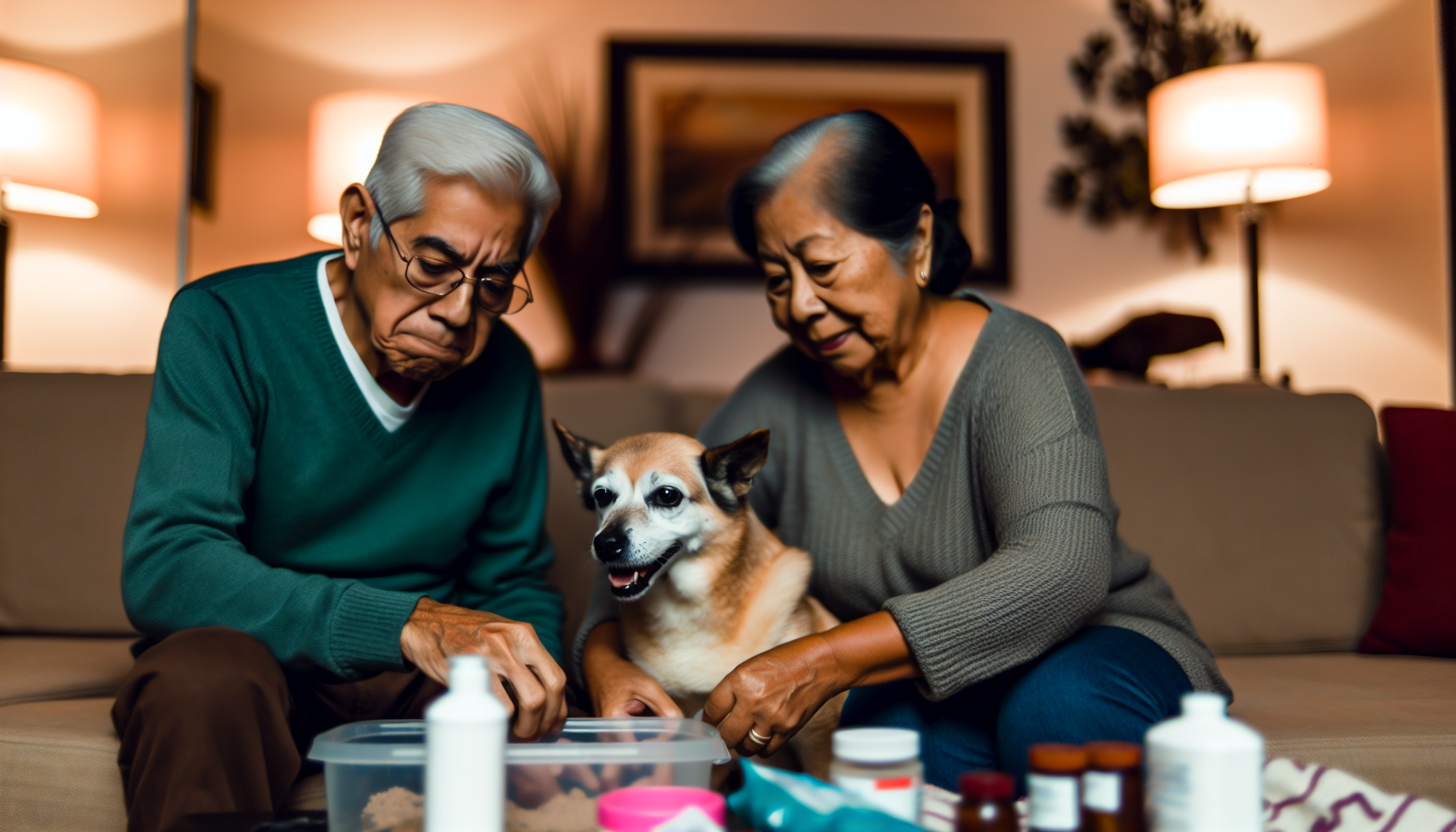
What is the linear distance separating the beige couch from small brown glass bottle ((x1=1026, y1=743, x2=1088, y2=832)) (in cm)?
116

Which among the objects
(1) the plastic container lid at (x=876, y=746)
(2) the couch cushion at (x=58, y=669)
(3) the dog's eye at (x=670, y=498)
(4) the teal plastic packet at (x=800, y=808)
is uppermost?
(3) the dog's eye at (x=670, y=498)

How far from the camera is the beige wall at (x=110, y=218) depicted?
289 centimetres

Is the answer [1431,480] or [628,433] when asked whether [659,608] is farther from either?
[1431,480]

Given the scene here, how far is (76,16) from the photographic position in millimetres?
3045

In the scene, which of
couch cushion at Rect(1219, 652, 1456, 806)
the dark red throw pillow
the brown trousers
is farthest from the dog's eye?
the dark red throw pillow

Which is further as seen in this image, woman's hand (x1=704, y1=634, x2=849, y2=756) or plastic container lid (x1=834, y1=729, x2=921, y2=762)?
woman's hand (x1=704, y1=634, x2=849, y2=756)

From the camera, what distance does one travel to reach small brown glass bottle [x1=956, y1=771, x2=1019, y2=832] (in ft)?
2.44

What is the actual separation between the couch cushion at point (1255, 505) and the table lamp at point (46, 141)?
2.75 meters

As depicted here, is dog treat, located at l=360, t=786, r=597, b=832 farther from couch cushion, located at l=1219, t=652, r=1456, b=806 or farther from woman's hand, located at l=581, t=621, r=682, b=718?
couch cushion, located at l=1219, t=652, r=1456, b=806

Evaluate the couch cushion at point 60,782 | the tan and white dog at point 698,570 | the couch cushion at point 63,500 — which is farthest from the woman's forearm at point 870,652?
the couch cushion at point 63,500

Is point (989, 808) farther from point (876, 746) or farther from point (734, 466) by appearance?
point (734, 466)

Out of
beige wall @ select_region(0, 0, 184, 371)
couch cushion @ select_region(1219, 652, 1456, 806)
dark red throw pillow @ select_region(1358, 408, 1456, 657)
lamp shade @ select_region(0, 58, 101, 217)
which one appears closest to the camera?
couch cushion @ select_region(1219, 652, 1456, 806)

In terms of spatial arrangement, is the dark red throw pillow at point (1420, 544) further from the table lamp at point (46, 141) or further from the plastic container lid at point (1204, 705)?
the table lamp at point (46, 141)

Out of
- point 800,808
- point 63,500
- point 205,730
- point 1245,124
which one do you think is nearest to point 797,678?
point 800,808
